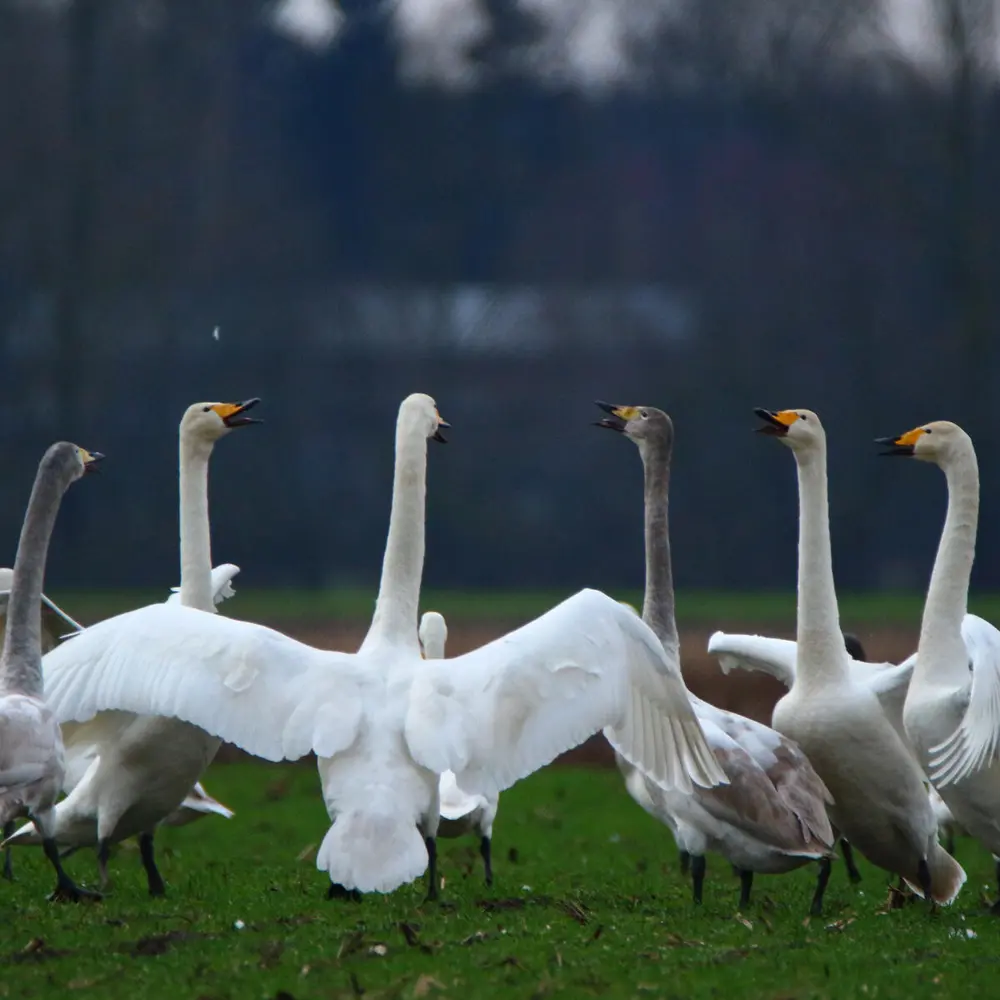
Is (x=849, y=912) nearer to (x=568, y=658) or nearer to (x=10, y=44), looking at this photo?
(x=568, y=658)

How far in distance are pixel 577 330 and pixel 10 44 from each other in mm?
13127

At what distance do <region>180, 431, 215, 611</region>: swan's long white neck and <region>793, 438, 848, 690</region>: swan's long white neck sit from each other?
287 cm

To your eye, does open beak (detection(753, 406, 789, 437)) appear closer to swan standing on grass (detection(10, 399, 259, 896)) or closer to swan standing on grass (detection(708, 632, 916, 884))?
swan standing on grass (detection(708, 632, 916, 884))

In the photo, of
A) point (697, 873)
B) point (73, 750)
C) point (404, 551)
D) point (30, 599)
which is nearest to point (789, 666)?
point (697, 873)

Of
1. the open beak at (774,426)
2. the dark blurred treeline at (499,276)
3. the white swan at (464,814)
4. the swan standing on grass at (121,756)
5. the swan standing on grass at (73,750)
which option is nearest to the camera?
the swan standing on grass at (121,756)

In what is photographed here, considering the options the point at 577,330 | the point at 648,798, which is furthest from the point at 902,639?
the point at 648,798

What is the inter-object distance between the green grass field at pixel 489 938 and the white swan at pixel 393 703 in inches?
18.0

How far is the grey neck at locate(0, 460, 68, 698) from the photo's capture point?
7.74 m

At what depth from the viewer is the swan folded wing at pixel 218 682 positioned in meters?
7.50

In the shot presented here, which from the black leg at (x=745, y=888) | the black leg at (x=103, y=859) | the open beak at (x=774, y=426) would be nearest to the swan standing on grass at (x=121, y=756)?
the black leg at (x=103, y=859)

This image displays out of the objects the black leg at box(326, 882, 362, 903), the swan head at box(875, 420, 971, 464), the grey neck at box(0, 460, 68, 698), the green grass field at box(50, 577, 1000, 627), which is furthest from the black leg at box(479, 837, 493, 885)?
the green grass field at box(50, 577, 1000, 627)

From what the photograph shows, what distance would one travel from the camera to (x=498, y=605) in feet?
90.0

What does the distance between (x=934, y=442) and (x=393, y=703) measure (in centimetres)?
302

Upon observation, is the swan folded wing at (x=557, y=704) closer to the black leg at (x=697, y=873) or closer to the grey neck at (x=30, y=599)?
the black leg at (x=697, y=873)
